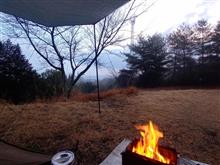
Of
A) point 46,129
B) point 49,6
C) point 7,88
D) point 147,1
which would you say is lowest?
point 46,129

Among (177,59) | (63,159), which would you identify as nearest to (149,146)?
(63,159)

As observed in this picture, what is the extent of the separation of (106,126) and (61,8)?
1.80 metres

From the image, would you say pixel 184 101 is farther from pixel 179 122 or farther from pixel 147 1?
pixel 147 1

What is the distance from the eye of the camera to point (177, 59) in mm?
9016

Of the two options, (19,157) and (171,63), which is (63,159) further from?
(171,63)

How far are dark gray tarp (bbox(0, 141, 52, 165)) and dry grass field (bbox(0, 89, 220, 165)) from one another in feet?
1.92

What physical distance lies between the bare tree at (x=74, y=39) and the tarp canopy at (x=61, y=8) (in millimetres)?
3122

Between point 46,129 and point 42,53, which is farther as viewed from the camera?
point 42,53

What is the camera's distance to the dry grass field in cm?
254

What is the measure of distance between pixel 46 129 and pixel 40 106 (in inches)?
55.1

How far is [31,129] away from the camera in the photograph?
309 cm

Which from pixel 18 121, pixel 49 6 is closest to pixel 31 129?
A: pixel 18 121

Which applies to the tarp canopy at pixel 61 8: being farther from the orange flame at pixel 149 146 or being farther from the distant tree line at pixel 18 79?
the distant tree line at pixel 18 79

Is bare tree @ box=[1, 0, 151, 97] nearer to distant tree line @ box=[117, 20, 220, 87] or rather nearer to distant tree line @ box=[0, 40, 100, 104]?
distant tree line @ box=[0, 40, 100, 104]
